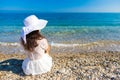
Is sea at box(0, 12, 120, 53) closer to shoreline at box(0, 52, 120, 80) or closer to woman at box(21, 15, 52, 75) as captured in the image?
shoreline at box(0, 52, 120, 80)

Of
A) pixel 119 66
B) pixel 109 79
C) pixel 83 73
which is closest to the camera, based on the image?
pixel 109 79

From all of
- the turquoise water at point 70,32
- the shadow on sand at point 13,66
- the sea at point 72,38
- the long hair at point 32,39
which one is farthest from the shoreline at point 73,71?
the turquoise water at point 70,32

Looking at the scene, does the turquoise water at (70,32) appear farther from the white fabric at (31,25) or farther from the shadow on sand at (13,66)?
the white fabric at (31,25)

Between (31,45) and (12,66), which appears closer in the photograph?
(31,45)

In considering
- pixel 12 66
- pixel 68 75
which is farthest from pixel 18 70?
pixel 68 75

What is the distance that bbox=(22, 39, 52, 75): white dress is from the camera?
279 inches

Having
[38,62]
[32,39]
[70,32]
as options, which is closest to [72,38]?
[70,32]

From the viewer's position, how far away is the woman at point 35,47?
6.83 m

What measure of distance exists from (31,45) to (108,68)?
212 cm

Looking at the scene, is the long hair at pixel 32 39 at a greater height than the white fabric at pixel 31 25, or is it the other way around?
the white fabric at pixel 31 25

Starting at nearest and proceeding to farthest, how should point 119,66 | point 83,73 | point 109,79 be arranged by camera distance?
point 109,79 < point 83,73 < point 119,66

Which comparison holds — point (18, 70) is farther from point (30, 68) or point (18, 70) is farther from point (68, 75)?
point (68, 75)

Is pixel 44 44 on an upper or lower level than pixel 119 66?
upper

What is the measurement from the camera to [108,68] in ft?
23.5
